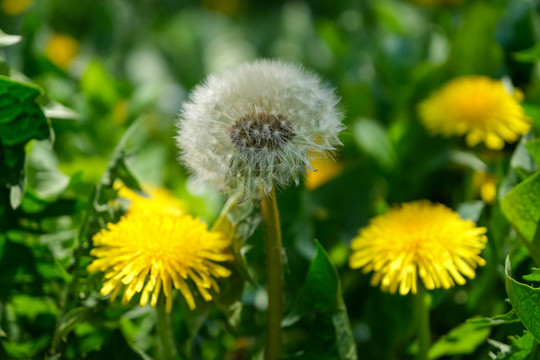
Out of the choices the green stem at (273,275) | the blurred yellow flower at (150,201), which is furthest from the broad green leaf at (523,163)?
the blurred yellow flower at (150,201)

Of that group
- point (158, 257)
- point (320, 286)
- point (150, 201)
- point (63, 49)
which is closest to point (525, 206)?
point (320, 286)

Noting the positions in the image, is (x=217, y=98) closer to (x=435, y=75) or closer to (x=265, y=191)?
(x=265, y=191)

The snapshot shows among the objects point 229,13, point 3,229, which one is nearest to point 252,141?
point 3,229

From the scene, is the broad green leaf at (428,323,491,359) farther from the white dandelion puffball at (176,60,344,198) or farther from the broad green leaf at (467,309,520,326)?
the white dandelion puffball at (176,60,344,198)

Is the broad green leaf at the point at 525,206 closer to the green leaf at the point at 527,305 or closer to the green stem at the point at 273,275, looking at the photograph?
the green leaf at the point at 527,305

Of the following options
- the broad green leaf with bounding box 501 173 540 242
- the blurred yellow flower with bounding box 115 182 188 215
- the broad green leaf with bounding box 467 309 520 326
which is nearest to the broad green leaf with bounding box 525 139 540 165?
the broad green leaf with bounding box 501 173 540 242

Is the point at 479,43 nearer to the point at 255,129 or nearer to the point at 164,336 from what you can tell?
the point at 255,129
